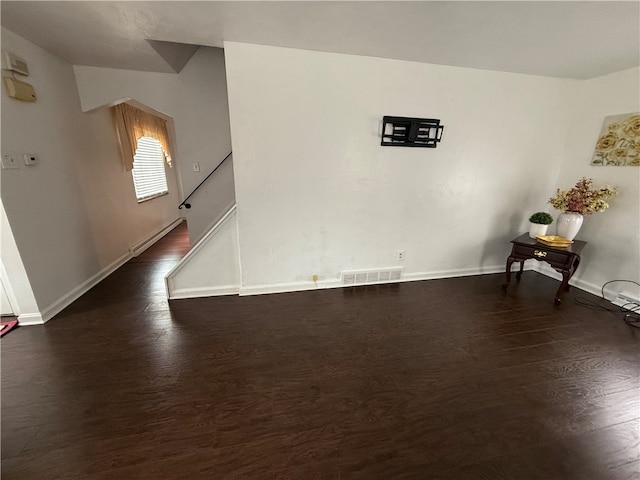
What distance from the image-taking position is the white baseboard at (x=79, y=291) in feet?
7.82

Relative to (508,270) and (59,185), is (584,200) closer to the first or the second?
(508,270)

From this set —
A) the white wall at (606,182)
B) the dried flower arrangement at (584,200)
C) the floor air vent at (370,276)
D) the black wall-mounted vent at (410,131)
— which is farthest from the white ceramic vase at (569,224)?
the floor air vent at (370,276)

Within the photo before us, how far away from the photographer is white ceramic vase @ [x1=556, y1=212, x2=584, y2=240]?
2670 millimetres

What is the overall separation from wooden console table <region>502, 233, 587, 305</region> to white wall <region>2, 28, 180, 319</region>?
15.6 ft

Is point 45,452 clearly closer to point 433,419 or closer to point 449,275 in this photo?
point 433,419

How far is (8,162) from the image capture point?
2043 mm

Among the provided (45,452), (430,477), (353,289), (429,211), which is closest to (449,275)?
(429,211)

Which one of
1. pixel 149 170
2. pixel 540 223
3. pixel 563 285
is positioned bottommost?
Answer: pixel 563 285

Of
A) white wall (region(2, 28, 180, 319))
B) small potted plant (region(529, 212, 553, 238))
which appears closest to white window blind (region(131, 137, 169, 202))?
white wall (region(2, 28, 180, 319))

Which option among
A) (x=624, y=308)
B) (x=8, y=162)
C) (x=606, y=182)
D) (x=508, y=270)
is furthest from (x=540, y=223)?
(x=8, y=162)

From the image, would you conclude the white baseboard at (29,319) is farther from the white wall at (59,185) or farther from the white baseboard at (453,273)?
the white baseboard at (453,273)

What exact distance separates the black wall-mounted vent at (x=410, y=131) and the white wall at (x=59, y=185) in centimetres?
321

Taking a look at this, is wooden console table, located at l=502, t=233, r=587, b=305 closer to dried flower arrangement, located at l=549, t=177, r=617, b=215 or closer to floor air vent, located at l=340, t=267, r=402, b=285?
dried flower arrangement, located at l=549, t=177, r=617, b=215

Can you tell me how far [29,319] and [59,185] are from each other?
128 cm
